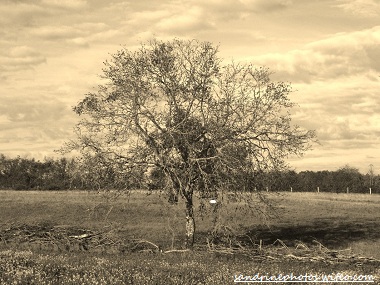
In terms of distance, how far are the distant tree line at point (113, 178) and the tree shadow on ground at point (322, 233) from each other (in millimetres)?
3840

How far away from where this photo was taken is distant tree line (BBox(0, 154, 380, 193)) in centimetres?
2834

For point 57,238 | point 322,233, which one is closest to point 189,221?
point 57,238

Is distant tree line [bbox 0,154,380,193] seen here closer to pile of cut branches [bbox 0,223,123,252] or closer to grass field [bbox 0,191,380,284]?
grass field [bbox 0,191,380,284]

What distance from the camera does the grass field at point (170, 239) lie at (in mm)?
15008

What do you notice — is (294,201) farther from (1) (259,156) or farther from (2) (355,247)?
(1) (259,156)

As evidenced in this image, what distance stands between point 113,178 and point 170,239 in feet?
26.0

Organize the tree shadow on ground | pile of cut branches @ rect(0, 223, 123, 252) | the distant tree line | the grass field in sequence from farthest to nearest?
1. the tree shadow on ground
2. the distant tree line
3. pile of cut branches @ rect(0, 223, 123, 252)
4. the grass field

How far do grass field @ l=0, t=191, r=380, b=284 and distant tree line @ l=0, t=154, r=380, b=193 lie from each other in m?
1.13

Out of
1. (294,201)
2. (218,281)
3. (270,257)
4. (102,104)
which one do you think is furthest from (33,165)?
(218,281)

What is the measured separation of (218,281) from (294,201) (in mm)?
59892

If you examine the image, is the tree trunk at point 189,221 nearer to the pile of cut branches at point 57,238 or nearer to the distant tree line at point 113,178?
the distant tree line at point 113,178

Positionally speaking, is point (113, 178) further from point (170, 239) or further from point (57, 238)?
point (170, 239)

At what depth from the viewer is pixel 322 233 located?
43812mm

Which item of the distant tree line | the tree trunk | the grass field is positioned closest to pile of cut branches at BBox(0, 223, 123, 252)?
the grass field
